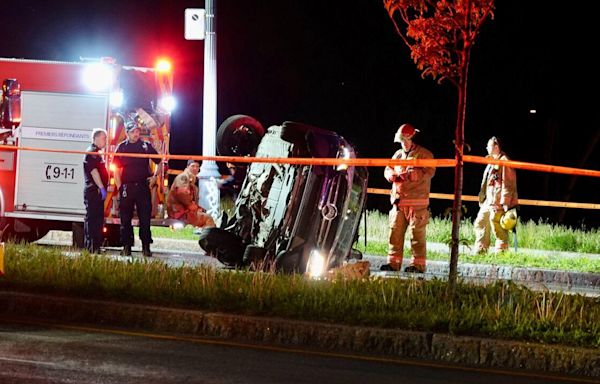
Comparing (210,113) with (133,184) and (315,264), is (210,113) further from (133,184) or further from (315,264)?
(315,264)

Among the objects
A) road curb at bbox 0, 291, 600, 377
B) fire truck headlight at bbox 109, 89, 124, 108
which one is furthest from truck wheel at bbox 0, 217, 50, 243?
road curb at bbox 0, 291, 600, 377

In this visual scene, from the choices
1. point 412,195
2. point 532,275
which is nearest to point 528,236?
point 532,275

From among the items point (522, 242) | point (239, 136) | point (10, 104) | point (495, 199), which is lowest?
point (522, 242)

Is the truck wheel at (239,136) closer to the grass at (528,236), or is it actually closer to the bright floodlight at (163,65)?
the bright floodlight at (163,65)

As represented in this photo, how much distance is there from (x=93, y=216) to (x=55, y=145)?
1.72 metres

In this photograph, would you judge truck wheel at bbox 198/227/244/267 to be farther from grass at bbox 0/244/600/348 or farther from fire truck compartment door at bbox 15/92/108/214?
fire truck compartment door at bbox 15/92/108/214

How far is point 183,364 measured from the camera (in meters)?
7.55

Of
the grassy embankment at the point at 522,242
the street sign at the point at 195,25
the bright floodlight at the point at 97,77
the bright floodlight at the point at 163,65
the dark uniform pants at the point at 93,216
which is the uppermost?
the street sign at the point at 195,25

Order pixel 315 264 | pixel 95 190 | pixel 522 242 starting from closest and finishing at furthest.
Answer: pixel 315 264 < pixel 95 190 < pixel 522 242

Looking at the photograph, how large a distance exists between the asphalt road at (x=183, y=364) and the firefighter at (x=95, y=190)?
5.48 meters

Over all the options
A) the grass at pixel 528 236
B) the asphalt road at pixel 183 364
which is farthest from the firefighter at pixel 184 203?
the asphalt road at pixel 183 364

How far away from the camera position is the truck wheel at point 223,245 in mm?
12328

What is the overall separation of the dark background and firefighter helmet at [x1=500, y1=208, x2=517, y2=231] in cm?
1432

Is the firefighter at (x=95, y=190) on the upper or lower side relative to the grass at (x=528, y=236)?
upper
